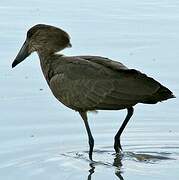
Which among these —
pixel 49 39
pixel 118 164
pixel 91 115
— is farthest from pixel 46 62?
pixel 118 164

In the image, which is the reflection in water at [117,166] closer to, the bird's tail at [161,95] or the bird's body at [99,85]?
the bird's body at [99,85]

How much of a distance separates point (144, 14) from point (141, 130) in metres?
4.60

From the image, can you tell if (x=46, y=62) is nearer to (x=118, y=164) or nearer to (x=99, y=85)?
(x=99, y=85)

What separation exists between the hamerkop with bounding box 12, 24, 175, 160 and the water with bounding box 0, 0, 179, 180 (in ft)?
1.15

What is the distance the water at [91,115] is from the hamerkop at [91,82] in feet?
1.15

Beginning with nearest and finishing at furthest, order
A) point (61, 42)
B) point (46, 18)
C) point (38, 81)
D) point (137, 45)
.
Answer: point (61, 42), point (38, 81), point (137, 45), point (46, 18)

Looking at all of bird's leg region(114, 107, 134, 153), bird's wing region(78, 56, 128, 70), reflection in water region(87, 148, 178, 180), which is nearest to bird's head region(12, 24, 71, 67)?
bird's wing region(78, 56, 128, 70)

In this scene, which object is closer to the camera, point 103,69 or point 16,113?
point 103,69

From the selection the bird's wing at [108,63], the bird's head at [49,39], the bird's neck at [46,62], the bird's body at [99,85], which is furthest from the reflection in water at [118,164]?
the bird's head at [49,39]

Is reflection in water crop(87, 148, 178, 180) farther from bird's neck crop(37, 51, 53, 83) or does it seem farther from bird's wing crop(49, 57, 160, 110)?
bird's neck crop(37, 51, 53, 83)

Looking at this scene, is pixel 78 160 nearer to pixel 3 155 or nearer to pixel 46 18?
pixel 3 155

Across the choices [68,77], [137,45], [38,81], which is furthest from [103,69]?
[137,45]

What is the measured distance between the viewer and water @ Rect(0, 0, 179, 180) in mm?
8031

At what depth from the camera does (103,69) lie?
8.20 m
